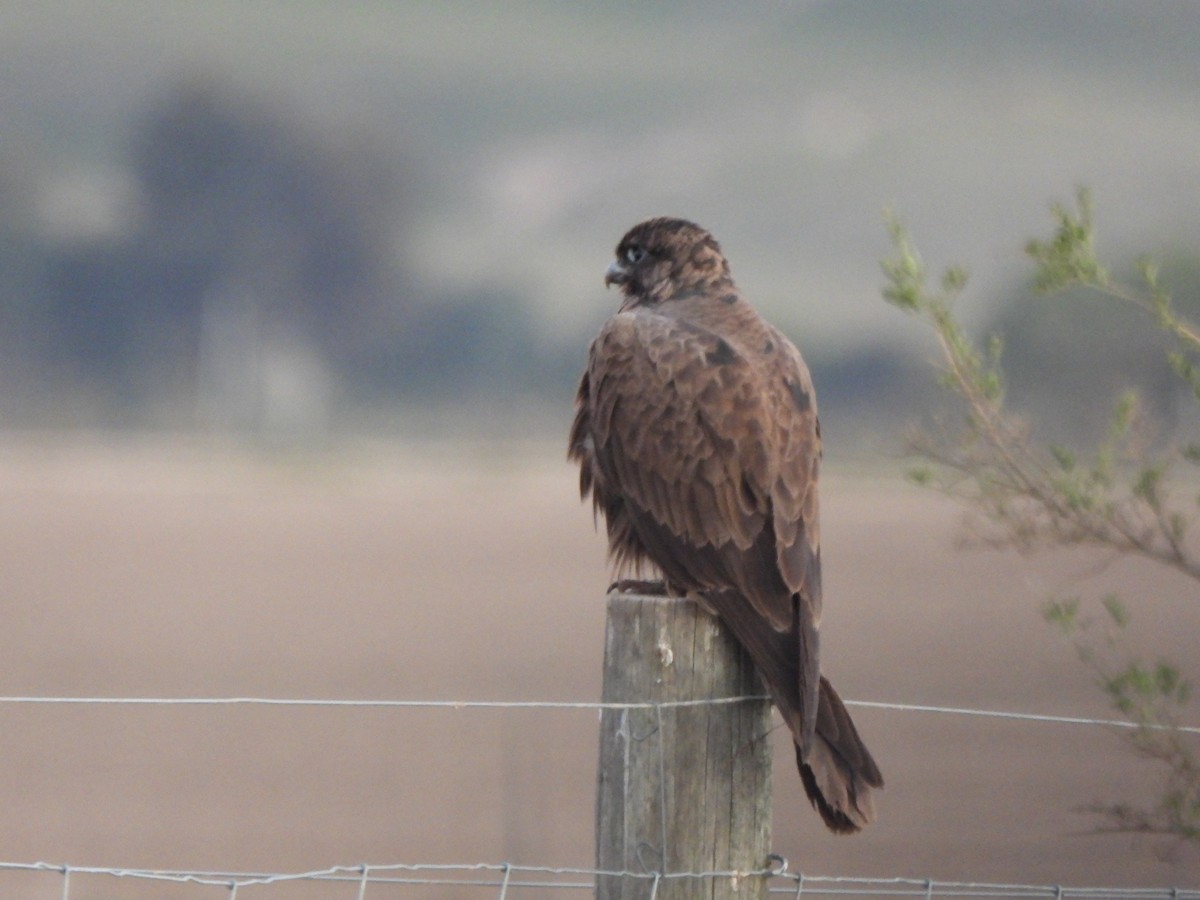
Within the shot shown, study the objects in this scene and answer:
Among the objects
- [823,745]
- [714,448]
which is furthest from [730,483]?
[823,745]

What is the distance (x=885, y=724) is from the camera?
1560 centimetres

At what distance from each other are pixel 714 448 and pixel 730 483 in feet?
0.29

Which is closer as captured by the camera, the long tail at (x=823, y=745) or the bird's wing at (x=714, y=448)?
the long tail at (x=823, y=745)

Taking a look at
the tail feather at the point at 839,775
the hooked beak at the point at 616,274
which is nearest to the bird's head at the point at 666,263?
the hooked beak at the point at 616,274

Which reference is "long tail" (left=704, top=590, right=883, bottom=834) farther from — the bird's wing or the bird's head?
the bird's head

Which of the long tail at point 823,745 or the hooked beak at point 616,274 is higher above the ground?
the hooked beak at point 616,274

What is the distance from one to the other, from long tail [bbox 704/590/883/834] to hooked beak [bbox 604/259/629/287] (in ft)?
5.59

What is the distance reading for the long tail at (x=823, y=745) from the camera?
9.00ft

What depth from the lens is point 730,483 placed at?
Answer: 3.35 m

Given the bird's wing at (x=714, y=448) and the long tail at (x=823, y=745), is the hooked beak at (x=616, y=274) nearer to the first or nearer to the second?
the bird's wing at (x=714, y=448)

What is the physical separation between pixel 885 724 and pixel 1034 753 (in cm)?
204

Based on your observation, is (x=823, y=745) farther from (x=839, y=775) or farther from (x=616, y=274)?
(x=616, y=274)

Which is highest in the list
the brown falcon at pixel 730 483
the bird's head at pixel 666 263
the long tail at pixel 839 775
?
the bird's head at pixel 666 263

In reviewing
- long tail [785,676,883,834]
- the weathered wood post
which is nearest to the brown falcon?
long tail [785,676,883,834]
